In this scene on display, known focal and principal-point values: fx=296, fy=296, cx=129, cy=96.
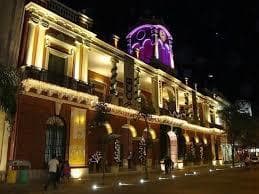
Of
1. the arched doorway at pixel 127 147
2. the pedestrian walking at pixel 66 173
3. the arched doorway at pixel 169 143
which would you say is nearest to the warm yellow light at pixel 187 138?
the arched doorway at pixel 169 143

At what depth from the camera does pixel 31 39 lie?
20.5 m

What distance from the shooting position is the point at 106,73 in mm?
29828

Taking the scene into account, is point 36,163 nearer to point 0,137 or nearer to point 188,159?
point 0,137

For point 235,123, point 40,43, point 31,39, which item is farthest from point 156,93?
point 31,39

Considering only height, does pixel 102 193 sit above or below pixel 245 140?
below

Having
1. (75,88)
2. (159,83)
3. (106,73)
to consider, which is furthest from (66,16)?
(159,83)

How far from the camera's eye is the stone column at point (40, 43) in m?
20.7

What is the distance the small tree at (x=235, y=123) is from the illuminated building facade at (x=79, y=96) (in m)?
7.44

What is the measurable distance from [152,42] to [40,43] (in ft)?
60.1

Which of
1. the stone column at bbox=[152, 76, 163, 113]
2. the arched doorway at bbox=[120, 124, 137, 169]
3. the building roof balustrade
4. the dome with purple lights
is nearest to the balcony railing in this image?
the building roof balustrade

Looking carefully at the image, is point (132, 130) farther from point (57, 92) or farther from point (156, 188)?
point (156, 188)

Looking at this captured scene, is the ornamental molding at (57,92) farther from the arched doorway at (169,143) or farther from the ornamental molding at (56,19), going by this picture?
the arched doorway at (169,143)

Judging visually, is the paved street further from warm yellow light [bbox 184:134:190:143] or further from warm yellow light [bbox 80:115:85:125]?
warm yellow light [bbox 184:134:190:143]

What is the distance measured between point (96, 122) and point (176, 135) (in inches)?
734
